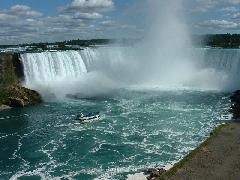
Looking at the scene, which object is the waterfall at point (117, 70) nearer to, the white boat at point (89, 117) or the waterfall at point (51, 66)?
the waterfall at point (51, 66)

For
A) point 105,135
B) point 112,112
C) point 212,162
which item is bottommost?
point 105,135

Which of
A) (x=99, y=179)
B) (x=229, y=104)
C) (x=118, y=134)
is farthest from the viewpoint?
(x=229, y=104)

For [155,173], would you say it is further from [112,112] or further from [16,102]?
[16,102]

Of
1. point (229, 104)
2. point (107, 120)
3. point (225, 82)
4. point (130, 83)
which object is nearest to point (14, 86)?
point (107, 120)

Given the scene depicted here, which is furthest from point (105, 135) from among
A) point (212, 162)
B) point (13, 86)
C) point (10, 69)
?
point (10, 69)

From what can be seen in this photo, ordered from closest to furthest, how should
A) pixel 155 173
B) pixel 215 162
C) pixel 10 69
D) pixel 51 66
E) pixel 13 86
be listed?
pixel 155 173
pixel 215 162
pixel 13 86
pixel 10 69
pixel 51 66

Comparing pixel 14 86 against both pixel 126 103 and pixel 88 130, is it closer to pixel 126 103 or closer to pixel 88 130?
pixel 126 103

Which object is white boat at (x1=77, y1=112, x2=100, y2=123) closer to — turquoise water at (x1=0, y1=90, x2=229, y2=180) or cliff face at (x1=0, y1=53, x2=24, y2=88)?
turquoise water at (x1=0, y1=90, x2=229, y2=180)
